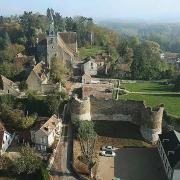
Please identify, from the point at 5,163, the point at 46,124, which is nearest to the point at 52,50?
the point at 46,124

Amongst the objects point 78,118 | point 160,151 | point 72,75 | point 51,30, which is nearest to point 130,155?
point 160,151

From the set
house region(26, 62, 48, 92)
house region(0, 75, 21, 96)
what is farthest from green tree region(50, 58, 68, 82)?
house region(0, 75, 21, 96)

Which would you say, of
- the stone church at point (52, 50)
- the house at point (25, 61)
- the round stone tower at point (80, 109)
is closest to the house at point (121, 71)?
the stone church at point (52, 50)

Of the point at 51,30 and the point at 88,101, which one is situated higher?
the point at 51,30

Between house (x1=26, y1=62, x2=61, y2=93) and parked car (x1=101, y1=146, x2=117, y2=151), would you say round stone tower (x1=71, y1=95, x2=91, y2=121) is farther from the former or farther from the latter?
house (x1=26, y1=62, x2=61, y2=93)

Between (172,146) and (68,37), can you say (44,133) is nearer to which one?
(172,146)

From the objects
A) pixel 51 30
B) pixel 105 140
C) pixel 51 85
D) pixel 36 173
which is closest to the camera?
A: pixel 36 173

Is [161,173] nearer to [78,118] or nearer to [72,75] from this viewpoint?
[78,118]
